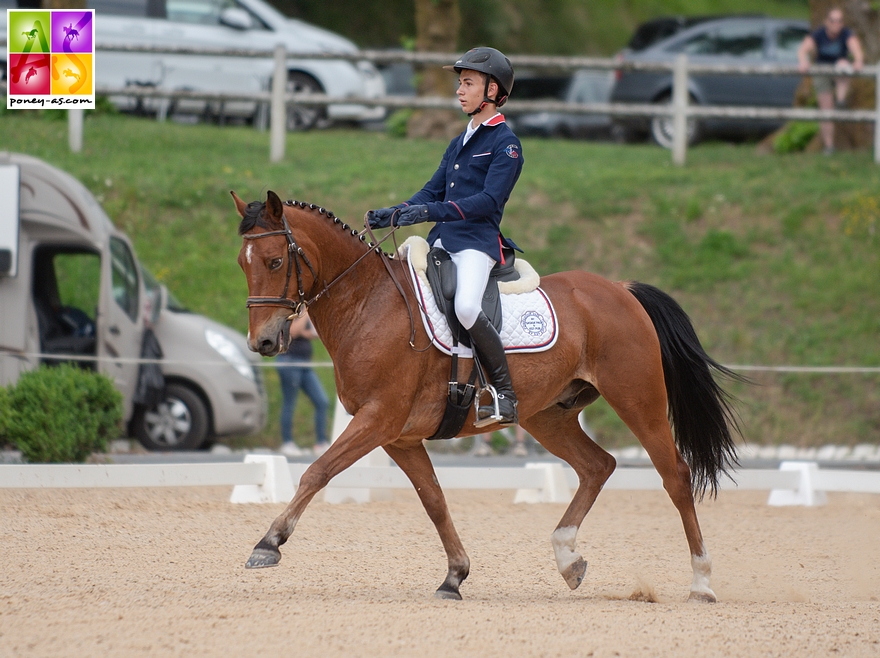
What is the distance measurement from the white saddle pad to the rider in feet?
0.38

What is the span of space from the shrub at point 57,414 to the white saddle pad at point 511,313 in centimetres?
445

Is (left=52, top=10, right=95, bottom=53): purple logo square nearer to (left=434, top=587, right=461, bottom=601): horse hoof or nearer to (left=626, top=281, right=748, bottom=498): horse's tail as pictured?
(left=626, top=281, right=748, bottom=498): horse's tail

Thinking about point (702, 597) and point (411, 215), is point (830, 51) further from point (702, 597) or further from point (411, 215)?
point (411, 215)

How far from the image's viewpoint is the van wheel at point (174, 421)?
11336 mm

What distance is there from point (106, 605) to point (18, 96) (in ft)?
33.0

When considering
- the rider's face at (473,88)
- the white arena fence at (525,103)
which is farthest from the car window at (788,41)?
the rider's face at (473,88)

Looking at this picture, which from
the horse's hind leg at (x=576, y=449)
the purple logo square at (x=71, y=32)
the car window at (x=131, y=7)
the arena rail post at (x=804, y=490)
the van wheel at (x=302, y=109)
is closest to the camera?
the horse's hind leg at (x=576, y=449)

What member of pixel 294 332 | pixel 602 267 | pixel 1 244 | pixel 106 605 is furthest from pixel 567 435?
pixel 602 267

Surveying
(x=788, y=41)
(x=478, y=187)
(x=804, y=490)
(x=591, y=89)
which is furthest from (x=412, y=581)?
(x=591, y=89)

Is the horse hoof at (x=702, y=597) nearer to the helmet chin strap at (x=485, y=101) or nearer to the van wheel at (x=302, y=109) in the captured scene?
the helmet chin strap at (x=485, y=101)

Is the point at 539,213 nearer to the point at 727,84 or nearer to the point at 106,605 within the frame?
the point at 727,84

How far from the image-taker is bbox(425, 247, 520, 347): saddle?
555 centimetres

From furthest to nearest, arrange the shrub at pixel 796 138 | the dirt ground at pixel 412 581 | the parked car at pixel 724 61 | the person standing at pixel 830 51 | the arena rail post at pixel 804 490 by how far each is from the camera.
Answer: the parked car at pixel 724 61
the shrub at pixel 796 138
the person standing at pixel 830 51
the arena rail post at pixel 804 490
the dirt ground at pixel 412 581

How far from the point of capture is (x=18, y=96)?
13172mm
